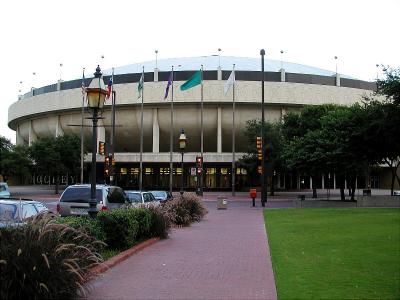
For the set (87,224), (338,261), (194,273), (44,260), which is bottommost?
(194,273)

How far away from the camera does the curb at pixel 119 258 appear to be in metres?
9.11

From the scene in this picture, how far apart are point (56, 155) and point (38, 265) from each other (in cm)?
5763

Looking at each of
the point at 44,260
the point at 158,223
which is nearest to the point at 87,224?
the point at 44,260

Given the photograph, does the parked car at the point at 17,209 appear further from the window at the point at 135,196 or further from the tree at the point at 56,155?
the tree at the point at 56,155

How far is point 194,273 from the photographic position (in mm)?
10227

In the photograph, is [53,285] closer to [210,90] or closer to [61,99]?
[210,90]

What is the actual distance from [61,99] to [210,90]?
24.1 m

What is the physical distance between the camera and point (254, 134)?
206 feet

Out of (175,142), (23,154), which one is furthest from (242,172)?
(23,154)

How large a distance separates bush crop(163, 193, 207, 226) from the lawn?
4115 millimetres

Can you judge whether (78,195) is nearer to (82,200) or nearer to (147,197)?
(82,200)

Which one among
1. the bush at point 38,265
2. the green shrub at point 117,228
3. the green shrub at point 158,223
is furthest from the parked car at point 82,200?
the bush at point 38,265

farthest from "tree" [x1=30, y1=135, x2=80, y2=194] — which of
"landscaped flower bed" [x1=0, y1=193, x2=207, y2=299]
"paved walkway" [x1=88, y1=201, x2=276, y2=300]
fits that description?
"landscaped flower bed" [x1=0, y1=193, x2=207, y2=299]

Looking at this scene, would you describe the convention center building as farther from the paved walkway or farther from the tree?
the paved walkway
